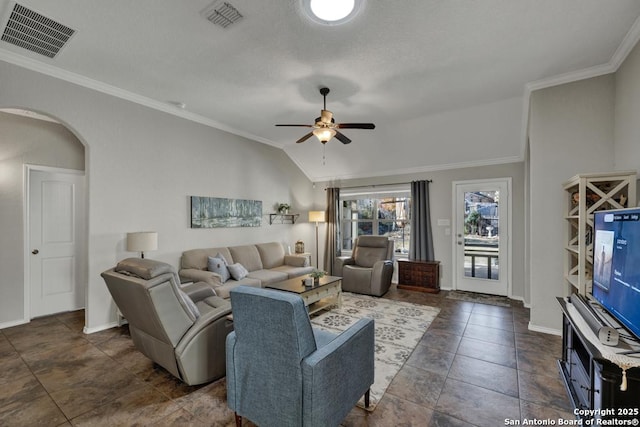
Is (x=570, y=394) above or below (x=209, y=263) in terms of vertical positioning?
below

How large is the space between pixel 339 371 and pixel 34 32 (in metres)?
3.75

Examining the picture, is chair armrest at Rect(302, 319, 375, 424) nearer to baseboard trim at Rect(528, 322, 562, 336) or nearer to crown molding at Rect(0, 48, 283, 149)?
baseboard trim at Rect(528, 322, 562, 336)

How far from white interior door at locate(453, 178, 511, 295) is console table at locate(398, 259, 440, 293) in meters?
0.50

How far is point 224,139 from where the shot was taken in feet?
16.5

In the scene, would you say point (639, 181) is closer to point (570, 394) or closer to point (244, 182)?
point (570, 394)

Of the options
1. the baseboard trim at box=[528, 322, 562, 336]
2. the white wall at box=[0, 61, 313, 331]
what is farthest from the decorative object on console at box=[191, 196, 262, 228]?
the baseboard trim at box=[528, 322, 562, 336]

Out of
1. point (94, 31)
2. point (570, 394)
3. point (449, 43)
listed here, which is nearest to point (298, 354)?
point (570, 394)

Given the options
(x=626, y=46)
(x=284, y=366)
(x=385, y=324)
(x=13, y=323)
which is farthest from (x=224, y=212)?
(x=626, y=46)

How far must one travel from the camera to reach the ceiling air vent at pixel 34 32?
92.2 inches

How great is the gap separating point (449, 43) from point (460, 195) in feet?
10.9

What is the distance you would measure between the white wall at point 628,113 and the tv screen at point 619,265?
0.99 metres

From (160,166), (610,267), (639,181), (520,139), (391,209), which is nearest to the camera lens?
(610,267)

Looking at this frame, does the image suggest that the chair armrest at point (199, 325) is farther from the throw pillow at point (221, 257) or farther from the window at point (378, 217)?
the window at point (378, 217)

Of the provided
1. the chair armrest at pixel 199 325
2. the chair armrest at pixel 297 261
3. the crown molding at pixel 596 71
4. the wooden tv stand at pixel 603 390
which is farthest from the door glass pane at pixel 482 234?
the chair armrest at pixel 199 325
